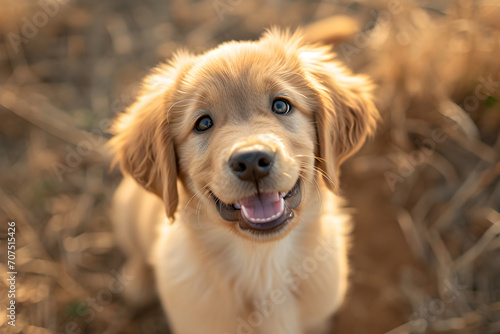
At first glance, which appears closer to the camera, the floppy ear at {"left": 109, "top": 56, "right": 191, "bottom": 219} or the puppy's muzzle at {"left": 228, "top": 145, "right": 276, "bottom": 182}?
the puppy's muzzle at {"left": 228, "top": 145, "right": 276, "bottom": 182}

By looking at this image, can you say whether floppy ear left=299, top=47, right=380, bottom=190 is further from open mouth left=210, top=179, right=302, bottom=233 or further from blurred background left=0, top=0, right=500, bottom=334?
blurred background left=0, top=0, right=500, bottom=334

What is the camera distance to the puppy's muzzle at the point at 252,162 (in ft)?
6.08

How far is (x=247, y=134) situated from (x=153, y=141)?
0.65 metres

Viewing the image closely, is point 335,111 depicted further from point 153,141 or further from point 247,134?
point 153,141

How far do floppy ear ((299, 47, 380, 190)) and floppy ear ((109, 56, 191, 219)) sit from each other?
805 millimetres

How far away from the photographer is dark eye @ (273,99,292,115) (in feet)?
7.23

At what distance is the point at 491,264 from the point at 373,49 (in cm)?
219

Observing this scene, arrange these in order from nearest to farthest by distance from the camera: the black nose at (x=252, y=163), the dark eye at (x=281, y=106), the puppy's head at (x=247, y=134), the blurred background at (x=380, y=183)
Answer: the black nose at (x=252, y=163) < the puppy's head at (x=247, y=134) < the dark eye at (x=281, y=106) < the blurred background at (x=380, y=183)

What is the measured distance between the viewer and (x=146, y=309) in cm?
366

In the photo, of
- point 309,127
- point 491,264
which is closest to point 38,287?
point 309,127

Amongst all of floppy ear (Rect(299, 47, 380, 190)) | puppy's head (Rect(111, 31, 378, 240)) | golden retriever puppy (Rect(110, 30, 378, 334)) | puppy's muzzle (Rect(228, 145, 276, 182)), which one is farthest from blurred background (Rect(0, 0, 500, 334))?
puppy's muzzle (Rect(228, 145, 276, 182))

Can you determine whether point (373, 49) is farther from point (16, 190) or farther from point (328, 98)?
point (16, 190)

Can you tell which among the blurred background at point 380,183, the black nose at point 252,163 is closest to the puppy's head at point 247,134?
the black nose at point 252,163

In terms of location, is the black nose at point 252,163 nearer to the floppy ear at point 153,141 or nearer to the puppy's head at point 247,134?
the puppy's head at point 247,134
